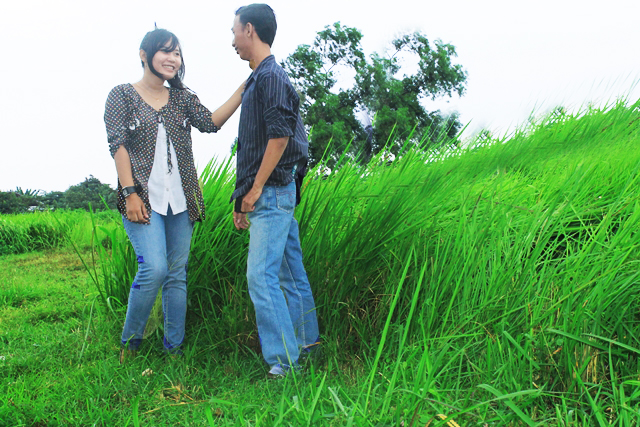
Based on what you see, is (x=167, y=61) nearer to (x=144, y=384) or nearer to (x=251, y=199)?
(x=251, y=199)

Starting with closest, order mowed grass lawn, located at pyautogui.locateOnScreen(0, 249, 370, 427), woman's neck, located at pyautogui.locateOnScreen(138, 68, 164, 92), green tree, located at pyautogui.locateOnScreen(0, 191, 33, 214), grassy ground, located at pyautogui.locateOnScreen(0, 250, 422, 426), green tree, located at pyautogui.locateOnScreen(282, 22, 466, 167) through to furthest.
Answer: grassy ground, located at pyautogui.locateOnScreen(0, 250, 422, 426) → mowed grass lawn, located at pyautogui.locateOnScreen(0, 249, 370, 427) → woman's neck, located at pyautogui.locateOnScreen(138, 68, 164, 92) → green tree, located at pyautogui.locateOnScreen(0, 191, 33, 214) → green tree, located at pyautogui.locateOnScreen(282, 22, 466, 167)

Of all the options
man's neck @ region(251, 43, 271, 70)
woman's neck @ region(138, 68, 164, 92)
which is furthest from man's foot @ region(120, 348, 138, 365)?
man's neck @ region(251, 43, 271, 70)

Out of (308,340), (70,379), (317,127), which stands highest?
(317,127)

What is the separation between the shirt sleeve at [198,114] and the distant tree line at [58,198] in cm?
1408

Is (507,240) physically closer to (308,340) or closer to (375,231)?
(375,231)

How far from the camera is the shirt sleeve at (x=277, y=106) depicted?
2436 millimetres

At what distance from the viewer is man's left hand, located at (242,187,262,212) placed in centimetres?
248

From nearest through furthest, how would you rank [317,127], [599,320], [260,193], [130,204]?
[599,320] < [260,193] < [130,204] < [317,127]

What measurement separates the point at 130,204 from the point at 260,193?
0.71 m

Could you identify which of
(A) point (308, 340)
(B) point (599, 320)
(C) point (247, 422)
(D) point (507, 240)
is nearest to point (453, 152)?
(D) point (507, 240)

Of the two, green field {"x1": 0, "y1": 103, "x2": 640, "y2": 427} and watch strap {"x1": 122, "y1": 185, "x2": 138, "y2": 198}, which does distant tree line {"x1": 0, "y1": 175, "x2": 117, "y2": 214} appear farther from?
watch strap {"x1": 122, "y1": 185, "x2": 138, "y2": 198}

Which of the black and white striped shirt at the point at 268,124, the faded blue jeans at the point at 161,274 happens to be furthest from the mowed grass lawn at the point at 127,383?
the black and white striped shirt at the point at 268,124

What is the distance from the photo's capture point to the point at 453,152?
4.24 meters

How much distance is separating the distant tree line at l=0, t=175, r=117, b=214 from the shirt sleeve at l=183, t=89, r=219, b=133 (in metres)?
14.1
